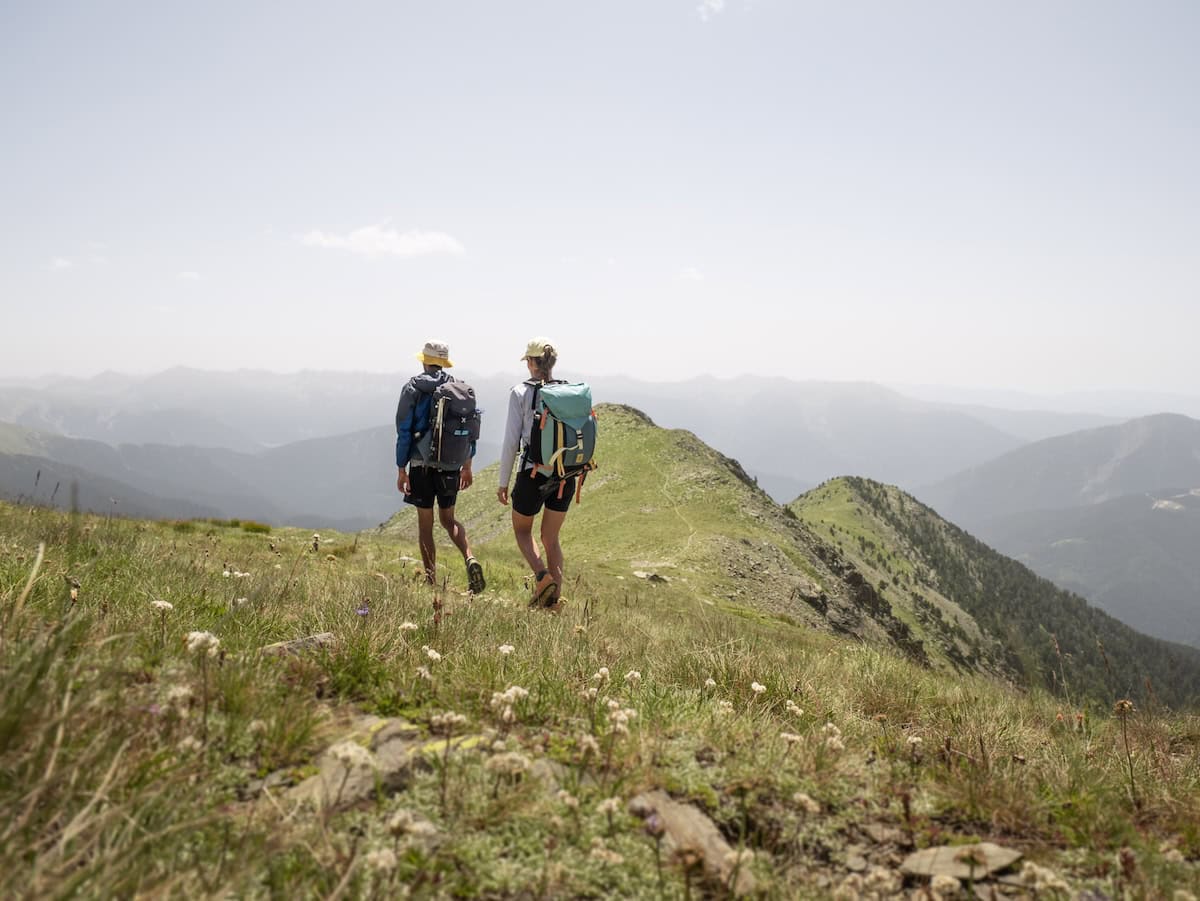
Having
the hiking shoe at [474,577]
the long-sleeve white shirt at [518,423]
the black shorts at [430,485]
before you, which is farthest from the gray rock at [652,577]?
the long-sleeve white shirt at [518,423]

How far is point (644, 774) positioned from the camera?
9.26ft

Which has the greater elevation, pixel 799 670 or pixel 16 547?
pixel 16 547

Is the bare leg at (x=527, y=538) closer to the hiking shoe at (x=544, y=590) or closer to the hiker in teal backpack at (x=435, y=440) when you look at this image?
the hiking shoe at (x=544, y=590)

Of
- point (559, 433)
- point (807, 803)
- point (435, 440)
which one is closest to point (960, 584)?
point (559, 433)

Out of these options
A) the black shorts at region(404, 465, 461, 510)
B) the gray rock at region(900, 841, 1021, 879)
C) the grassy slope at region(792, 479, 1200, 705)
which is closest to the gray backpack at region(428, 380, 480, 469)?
the black shorts at region(404, 465, 461, 510)

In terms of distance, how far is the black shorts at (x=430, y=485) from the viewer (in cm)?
873

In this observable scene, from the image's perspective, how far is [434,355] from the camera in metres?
8.88

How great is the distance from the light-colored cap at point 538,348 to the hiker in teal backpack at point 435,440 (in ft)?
4.06

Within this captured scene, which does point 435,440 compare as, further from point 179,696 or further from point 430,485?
point 179,696

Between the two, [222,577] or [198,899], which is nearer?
[198,899]

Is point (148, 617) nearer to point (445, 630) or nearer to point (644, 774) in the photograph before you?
point (445, 630)

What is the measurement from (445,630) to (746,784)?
96.3 inches

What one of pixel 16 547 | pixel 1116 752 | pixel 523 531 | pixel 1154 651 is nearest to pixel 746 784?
pixel 1116 752

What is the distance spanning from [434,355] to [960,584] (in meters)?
102
